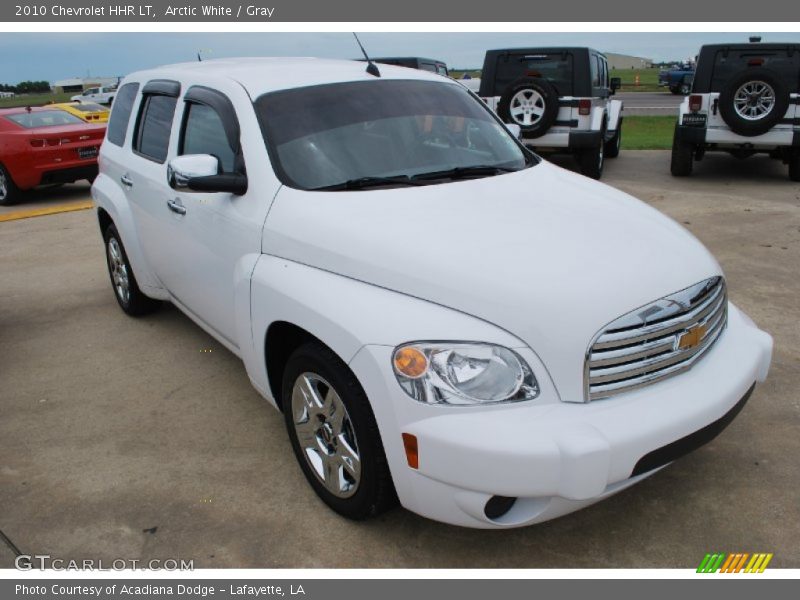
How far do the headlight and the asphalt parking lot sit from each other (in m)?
0.77

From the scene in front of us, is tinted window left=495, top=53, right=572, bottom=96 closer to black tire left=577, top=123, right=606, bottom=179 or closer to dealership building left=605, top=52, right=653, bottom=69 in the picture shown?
black tire left=577, top=123, right=606, bottom=179

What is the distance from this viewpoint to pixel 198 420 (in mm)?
3732

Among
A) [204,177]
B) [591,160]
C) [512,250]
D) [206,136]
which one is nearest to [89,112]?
[591,160]

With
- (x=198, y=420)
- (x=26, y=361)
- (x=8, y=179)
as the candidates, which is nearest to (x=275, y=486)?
(x=198, y=420)

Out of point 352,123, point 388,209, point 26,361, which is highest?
point 352,123

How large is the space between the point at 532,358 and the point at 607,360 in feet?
0.86

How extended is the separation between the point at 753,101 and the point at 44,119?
10578 mm

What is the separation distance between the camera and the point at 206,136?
368 centimetres

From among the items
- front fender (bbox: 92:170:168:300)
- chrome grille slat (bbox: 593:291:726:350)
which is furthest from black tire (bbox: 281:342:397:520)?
front fender (bbox: 92:170:168:300)

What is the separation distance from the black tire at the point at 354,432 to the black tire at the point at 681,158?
8.98 metres

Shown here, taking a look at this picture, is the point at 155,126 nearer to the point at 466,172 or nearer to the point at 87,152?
the point at 466,172

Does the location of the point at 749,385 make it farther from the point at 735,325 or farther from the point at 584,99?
the point at 584,99

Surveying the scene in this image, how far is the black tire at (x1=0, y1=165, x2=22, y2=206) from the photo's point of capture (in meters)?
10.6

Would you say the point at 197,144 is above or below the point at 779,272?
above
